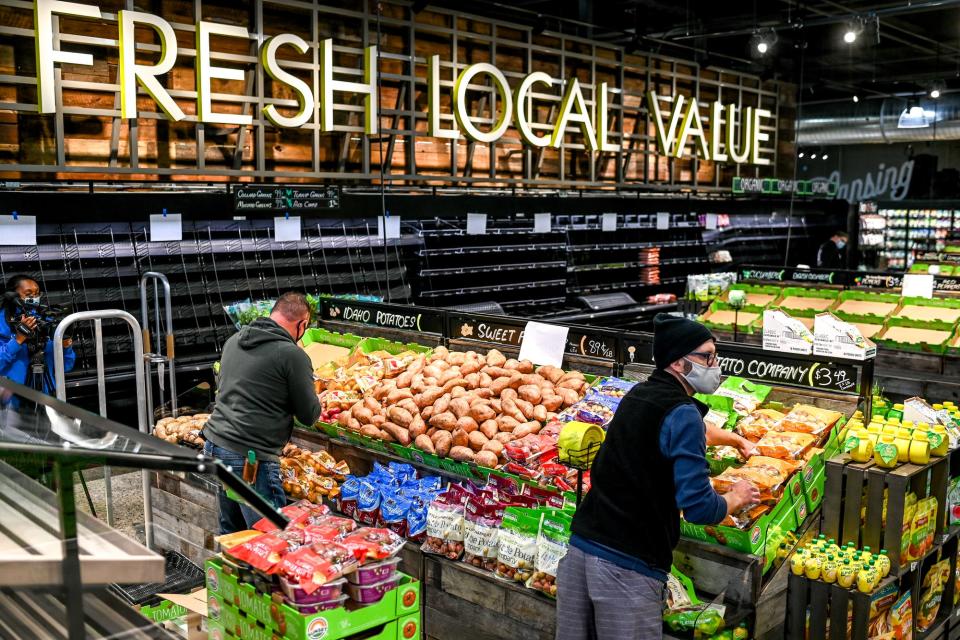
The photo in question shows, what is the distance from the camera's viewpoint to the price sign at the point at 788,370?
3865 millimetres

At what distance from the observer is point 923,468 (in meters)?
3.54

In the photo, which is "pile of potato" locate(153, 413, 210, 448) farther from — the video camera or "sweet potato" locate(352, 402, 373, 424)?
the video camera

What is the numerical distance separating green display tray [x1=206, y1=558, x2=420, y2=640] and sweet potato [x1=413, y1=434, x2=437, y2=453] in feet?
4.60

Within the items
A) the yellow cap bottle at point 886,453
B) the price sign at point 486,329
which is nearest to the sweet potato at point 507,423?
the price sign at point 486,329

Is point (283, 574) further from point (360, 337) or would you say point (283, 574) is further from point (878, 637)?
point (360, 337)

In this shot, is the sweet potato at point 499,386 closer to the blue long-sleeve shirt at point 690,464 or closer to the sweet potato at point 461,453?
the sweet potato at point 461,453

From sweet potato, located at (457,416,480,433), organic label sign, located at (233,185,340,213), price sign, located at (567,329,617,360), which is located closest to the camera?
sweet potato, located at (457,416,480,433)

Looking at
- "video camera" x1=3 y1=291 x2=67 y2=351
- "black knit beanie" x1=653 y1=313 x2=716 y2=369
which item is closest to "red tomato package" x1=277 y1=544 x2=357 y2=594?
Answer: "black knit beanie" x1=653 y1=313 x2=716 y2=369

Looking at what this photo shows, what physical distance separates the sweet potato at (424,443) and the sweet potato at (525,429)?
1.33 feet

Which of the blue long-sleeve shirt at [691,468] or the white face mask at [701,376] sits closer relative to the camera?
the blue long-sleeve shirt at [691,468]

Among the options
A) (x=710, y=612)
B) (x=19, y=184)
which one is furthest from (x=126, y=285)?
(x=710, y=612)

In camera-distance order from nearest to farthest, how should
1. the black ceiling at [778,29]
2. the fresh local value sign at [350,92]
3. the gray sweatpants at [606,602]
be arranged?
the gray sweatpants at [606,602]
the fresh local value sign at [350,92]
the black ceiling at [778,29]

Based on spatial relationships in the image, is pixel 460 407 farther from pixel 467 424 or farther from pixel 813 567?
pixel 813 567

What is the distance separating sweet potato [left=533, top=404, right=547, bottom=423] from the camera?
422 centimetres
